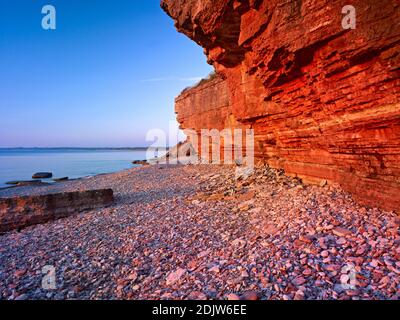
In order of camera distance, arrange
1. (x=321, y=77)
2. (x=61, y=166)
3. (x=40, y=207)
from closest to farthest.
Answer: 1. (x=321, y=77)
2. (x=40, y=207)
3. (x=61, y=166)

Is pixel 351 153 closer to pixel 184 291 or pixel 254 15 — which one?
pixel 254 15

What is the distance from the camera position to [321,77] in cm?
695

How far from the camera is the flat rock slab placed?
30.5 ft

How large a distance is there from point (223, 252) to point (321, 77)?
5433 millimetres

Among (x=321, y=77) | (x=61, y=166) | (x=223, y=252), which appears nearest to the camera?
(x=223, y=252)

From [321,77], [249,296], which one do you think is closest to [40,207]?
[249,296]

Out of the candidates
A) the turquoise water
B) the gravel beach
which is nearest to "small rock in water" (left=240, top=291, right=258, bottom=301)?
the gravel beach

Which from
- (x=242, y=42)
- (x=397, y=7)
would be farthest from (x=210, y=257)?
(x=242, y=42)

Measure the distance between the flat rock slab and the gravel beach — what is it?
62 centimetres

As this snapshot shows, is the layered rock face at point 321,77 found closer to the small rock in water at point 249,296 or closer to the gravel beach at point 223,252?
the gravel beach at point 223,252

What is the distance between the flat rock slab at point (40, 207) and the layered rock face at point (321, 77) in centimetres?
868

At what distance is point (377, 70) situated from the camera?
5445 millimetres

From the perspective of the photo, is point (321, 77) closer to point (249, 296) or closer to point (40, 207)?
point (249, 296)

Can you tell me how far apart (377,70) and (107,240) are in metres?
7.96
